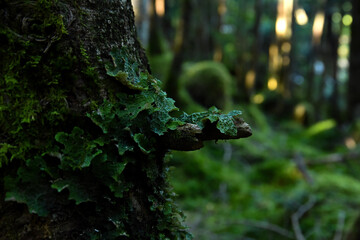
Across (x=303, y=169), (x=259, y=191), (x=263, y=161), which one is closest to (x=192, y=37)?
(x=263, y=161)

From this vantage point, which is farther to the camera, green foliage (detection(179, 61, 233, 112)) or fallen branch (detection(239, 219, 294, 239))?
green foliage (detection(179, 61, 233, 112))

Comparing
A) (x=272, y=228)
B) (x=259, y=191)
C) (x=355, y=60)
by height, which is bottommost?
(x=272, y=228)

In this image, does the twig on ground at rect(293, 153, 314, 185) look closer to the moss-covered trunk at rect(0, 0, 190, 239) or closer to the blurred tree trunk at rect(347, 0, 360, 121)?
the blurred tree trunk at rect(347, 0, 360, 121)

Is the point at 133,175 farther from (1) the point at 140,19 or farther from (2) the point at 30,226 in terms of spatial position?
(1) the point at 140,19

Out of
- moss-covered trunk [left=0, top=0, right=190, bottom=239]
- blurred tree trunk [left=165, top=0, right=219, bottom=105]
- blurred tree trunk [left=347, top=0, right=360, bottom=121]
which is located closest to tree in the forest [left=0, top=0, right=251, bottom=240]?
moss-covered trunk [left=0, top=0, right=190, bottom=239]

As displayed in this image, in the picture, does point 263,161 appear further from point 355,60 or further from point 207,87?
point 355,60

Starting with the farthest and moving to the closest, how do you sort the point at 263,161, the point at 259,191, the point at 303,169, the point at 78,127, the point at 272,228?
the point at 263,161
the point at 303,169
the point at 259,191
the point at 272,228
the point at 78,127

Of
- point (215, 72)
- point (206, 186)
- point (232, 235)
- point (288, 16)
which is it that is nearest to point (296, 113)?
point (288, 16)

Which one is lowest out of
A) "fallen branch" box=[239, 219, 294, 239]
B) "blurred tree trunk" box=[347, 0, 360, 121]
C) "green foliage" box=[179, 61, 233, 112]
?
"fallen branch" box=[239, 219, 294, 239]
